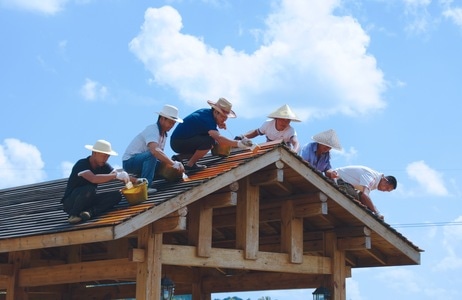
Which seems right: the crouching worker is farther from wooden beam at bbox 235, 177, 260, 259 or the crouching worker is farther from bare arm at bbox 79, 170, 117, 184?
wooden beam at bbox 235, 177, 260, 259

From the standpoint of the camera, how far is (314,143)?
13.1 metres

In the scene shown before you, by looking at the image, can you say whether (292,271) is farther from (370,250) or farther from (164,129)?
(164,129)

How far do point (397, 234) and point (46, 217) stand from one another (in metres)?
4.97

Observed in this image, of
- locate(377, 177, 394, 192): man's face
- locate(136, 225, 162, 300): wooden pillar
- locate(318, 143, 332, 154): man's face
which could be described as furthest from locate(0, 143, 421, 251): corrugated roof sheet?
locate(318, 143, 332, 154): man's face

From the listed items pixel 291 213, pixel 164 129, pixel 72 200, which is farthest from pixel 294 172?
pixel 72 200

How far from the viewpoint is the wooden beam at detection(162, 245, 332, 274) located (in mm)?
10781

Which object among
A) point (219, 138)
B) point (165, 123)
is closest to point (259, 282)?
point (219, 138)

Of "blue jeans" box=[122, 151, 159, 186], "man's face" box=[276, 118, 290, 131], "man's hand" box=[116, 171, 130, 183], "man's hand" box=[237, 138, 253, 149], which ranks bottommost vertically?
"man's hand" box=[116, 171, 130, 183]

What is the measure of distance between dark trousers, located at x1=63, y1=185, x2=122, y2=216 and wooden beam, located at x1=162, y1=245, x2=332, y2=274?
979mm

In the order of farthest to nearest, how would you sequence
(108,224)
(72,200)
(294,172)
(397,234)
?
(397,234) < (294,172) < (72,200) < (108,224)

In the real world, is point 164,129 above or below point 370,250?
above

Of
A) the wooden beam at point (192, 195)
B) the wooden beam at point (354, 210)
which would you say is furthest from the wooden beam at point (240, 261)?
the wooden beam at point (354, 210)

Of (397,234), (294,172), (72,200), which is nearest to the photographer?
(72,200)

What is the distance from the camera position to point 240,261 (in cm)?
1148
